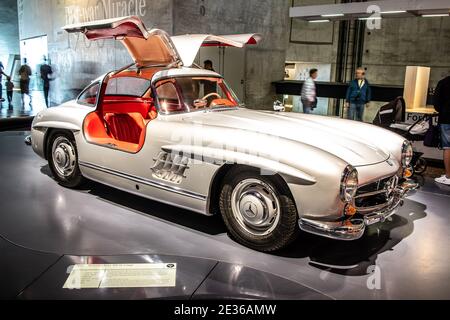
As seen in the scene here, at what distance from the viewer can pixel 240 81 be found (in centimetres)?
1142

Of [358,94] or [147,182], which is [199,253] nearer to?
[147,182]

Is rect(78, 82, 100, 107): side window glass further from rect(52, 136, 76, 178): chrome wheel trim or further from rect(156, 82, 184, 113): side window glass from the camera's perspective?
rect(156, 82, 184, 113): side window glass

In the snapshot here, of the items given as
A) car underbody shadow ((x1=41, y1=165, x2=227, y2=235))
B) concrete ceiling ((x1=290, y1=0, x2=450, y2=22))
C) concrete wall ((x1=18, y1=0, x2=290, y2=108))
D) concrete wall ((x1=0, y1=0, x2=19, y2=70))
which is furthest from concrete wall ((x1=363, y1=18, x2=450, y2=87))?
concrete wall ((x1=0, y1=0, x2=19, y2=70))

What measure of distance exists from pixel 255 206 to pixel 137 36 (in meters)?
2.44

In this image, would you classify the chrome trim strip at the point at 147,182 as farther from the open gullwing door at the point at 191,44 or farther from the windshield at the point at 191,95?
the open gullwing door at the point at 191,44

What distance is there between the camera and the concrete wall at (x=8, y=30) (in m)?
22.3

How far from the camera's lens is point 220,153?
329cm

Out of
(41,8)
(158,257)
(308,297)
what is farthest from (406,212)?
(41,8)

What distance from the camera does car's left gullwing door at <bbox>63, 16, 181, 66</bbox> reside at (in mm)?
4145

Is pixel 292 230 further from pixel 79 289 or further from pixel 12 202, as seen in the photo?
pixel 12 202

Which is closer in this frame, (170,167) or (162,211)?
(170,167)

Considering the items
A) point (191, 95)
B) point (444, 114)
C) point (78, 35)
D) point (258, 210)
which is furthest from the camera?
point (78, 35)

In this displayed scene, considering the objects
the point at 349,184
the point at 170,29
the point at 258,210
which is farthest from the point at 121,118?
the point at 170,29

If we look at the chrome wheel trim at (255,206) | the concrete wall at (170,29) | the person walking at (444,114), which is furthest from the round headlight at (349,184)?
the concrete wall at (170,29)
